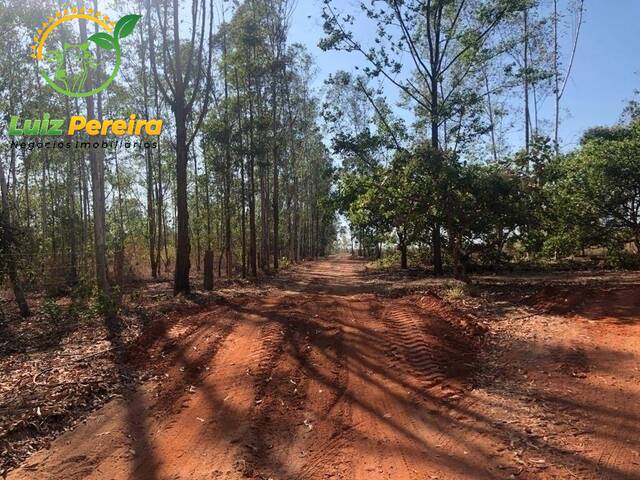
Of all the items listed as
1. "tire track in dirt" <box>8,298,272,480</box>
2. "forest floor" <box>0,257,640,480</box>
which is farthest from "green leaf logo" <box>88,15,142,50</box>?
"tire track in dirt" <box>8,298,272,480</box>

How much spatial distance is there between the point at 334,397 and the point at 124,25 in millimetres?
13813

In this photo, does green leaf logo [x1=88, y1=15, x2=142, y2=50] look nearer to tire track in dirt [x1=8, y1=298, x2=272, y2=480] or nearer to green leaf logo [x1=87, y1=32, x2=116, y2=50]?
green leaf logo [x1=87, y1=32, x2=116, y2=50]

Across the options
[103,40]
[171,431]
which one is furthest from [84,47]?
[171,431]

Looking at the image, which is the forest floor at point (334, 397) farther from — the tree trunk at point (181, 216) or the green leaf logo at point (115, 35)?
the green leaf logo at point (115, 35)

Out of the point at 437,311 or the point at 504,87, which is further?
the point at 504,87

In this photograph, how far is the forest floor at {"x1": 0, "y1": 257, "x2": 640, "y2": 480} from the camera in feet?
13.4

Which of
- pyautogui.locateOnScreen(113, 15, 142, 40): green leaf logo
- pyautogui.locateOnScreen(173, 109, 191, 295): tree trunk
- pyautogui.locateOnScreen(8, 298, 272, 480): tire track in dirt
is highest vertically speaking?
pyautogui.locateOnScreen(113, 15, 142, 40): green leaf logo

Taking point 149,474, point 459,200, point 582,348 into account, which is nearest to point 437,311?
point 582,348

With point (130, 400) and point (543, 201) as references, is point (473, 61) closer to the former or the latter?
point (543, 201)

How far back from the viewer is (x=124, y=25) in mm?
14414

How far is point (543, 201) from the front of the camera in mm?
13516

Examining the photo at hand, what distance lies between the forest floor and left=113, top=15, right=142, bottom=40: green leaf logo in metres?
9.21

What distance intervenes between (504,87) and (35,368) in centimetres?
1923

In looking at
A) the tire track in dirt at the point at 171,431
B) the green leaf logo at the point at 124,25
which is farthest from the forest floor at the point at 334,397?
the green leaf logo at the point at 124,25
